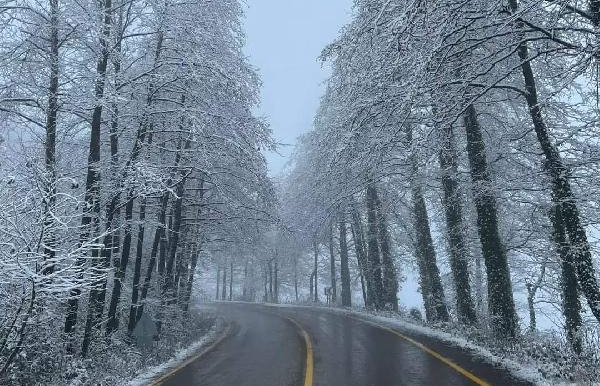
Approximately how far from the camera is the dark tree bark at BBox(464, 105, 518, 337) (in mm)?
12016

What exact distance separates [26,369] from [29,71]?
6258mm

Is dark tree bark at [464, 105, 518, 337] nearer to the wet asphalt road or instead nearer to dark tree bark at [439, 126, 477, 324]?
the wet asphalt road

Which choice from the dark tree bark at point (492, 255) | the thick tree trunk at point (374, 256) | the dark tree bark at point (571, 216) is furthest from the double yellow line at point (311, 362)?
the thick tree trunk at point (374, 256)

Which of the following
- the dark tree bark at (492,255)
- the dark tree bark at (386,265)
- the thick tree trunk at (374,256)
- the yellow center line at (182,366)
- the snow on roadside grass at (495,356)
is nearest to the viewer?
the snow on roadside grass at (495,356)

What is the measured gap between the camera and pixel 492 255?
40.7 feet

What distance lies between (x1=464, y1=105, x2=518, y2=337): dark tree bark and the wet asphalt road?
1.57 meters

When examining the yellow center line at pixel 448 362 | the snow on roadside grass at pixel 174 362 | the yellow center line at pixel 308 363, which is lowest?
the snow on roadside grass at pixel 174 362

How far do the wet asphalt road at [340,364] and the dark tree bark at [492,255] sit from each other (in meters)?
1.57

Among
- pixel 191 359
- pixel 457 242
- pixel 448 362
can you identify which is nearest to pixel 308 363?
pixel 448 362

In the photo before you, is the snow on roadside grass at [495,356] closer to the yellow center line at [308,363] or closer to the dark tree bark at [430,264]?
the dark tree bark at [430,264]

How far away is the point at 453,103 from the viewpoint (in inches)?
381

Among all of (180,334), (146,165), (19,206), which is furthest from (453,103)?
(180,334)

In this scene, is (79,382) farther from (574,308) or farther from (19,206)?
(574,308)

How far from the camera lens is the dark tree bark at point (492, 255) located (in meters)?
12.0
